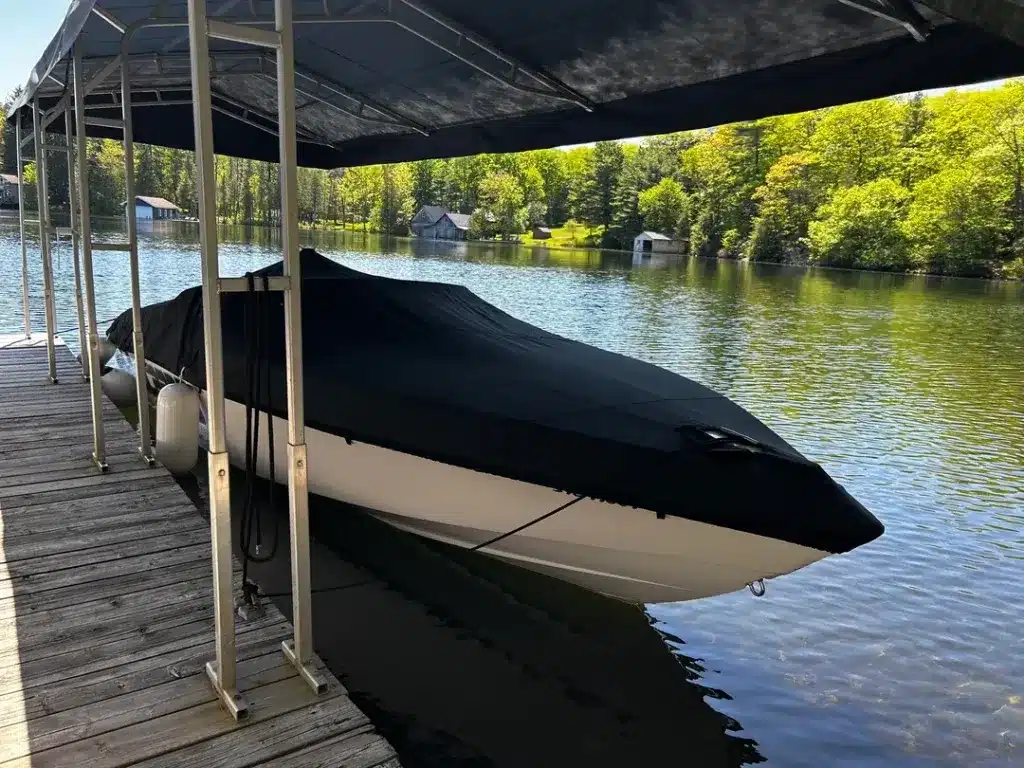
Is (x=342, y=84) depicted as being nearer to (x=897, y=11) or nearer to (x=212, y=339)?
(x=897, y=11)

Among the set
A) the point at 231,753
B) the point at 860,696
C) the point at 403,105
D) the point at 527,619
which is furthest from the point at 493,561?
the point at 403,105

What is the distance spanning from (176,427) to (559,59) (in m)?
3.57

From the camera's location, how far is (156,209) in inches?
3501

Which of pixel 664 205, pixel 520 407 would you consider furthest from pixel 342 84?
pixel 664 205

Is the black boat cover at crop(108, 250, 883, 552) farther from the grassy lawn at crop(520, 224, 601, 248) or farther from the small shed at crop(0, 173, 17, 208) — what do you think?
the grassy lawn at crop(520, 224, 601, 248)

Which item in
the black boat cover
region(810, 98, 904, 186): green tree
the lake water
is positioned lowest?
the lake water

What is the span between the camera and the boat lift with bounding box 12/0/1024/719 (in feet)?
7.75

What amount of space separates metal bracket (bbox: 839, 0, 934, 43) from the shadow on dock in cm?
351

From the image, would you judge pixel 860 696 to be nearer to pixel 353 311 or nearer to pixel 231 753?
pixel 231 753

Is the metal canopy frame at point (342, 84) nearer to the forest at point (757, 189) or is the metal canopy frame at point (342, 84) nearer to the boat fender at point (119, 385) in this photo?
the boat fender at point (119, 385)

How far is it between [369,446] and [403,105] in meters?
3.68

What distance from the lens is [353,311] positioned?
201 inches

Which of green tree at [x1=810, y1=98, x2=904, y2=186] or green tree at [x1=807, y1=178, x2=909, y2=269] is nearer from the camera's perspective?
green tree at [x1=807, y1=178, x2=909, y2=269]

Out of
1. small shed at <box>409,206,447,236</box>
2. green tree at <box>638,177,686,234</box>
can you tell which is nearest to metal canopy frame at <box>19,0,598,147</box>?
green tree at <box>638,177,686,234</box>
